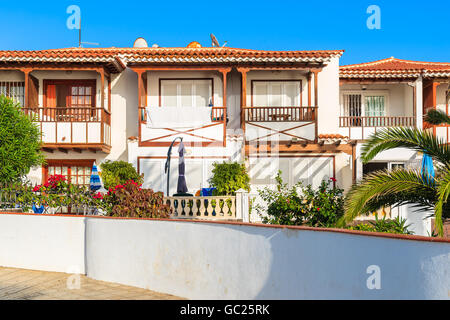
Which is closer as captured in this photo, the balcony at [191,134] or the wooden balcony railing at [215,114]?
the balcony at [191,134]

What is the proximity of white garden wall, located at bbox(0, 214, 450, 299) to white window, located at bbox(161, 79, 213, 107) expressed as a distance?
32.6 ft

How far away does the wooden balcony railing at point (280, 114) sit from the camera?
63.5ft

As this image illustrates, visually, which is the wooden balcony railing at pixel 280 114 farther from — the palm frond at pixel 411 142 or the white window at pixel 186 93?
the palm frond at pixel 411 142

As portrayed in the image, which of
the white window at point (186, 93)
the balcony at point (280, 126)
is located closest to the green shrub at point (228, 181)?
the balcony at point (280, 126)

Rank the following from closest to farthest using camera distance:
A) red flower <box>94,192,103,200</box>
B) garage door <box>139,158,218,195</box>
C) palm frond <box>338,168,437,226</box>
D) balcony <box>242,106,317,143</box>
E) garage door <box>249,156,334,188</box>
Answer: palm frond <box>338,168,437,226</box>
red flower <box>94,192,103,200</box>
garage door <box>139,158,218,195</box>
balcony <box>242,106,317,143</box>
garage door <box>249,156,334,188</box>

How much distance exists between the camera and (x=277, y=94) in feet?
67.9

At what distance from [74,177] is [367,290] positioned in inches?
646

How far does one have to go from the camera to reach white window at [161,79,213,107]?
20391 millimetres

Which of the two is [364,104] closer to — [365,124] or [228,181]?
[365,124]

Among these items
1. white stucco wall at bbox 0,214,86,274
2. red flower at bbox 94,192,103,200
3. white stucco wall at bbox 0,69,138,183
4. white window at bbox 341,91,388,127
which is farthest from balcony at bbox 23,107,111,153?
white window at bbox 341,91,388,127

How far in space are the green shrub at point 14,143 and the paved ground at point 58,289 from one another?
142 inches

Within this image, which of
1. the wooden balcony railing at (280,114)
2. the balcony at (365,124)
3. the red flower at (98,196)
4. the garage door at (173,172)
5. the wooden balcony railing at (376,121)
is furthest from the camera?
the wooden balcony railing at (376,121)

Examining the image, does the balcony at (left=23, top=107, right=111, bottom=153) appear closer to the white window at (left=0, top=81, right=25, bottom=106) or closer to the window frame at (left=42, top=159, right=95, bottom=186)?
the window frame at (left=42, top=159, right=95, bottom=186)

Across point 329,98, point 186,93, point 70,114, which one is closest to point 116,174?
point 70,114
